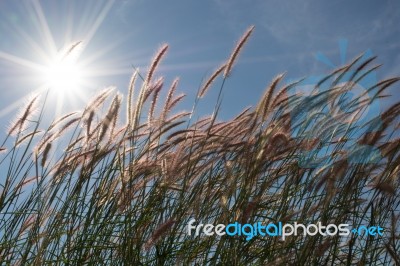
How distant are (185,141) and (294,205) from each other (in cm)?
70

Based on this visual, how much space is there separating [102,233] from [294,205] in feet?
3.46

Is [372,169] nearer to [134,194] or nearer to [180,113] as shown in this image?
[180,113]

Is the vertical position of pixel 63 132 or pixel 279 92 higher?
pixel 279 92

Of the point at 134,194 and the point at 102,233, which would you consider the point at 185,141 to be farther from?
the point at 102,233

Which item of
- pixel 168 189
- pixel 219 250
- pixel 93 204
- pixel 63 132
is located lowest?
pixel 219 250

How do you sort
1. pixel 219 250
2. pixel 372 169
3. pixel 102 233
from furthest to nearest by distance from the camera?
pixel 372 169
pixel 102 233
pixel 219 250

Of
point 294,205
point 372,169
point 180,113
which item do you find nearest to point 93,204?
point 180,113

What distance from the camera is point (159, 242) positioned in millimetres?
2881

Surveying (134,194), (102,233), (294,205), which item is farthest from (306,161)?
(102,233)

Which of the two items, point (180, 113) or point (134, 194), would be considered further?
point (180, 113)

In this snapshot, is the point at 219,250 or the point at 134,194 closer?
the point at 219,250

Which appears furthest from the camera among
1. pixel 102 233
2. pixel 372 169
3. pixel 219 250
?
pixel 372 169

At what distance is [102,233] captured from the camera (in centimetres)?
297

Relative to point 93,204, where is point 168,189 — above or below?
above
